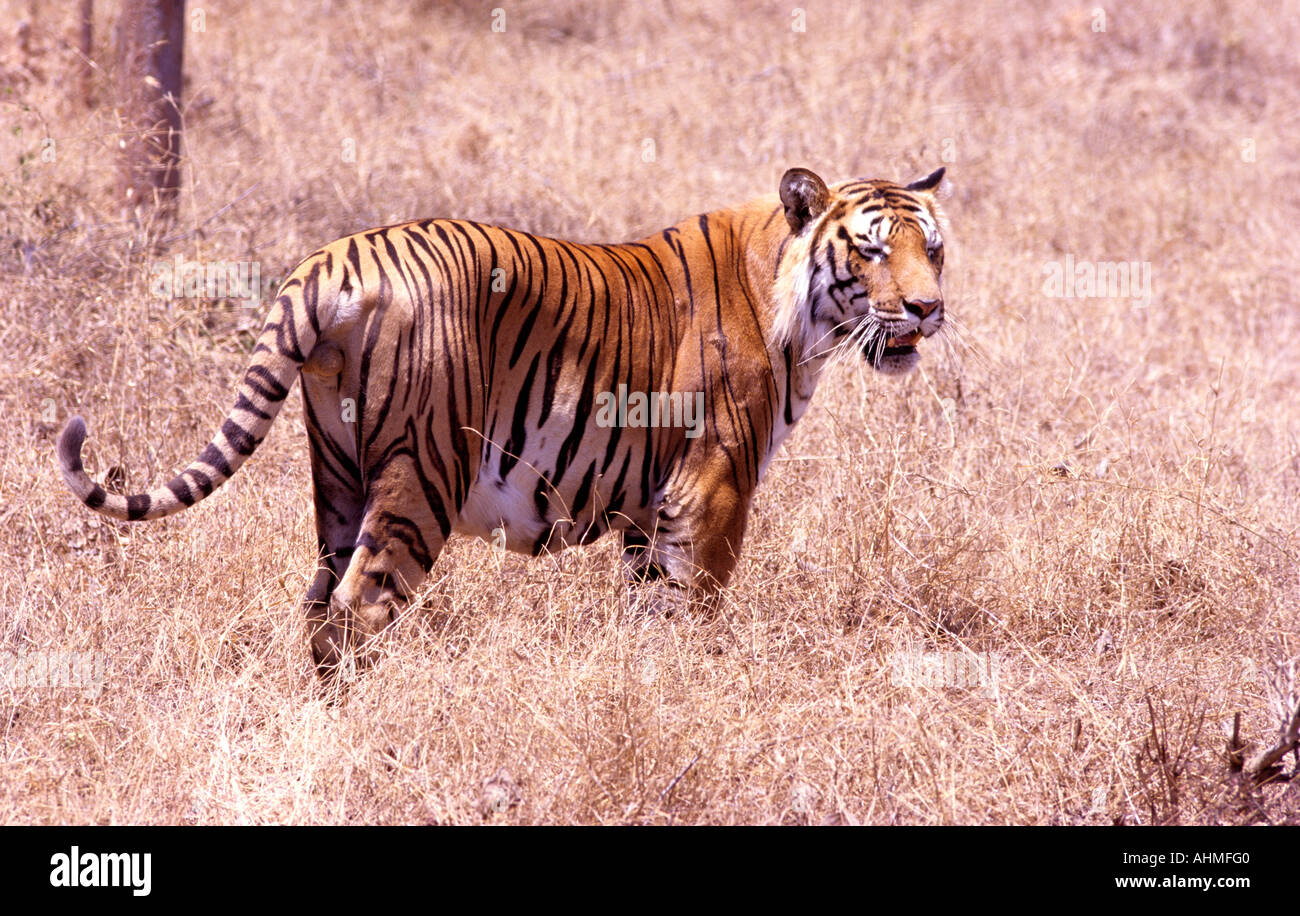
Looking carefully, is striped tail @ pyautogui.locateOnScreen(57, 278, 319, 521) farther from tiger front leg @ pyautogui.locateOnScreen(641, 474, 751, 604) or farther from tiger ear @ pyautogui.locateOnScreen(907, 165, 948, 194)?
tiger ear @ pyautogui.locateOnScreen(907, 165, 948, 194)

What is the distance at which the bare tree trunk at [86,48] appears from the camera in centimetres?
827

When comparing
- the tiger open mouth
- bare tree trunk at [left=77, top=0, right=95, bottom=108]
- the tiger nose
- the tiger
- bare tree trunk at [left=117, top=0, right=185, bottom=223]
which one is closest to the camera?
the tiger

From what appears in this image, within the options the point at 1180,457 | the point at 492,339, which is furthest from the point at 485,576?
the point at 1180,457

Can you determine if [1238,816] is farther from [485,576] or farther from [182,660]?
[182,660]

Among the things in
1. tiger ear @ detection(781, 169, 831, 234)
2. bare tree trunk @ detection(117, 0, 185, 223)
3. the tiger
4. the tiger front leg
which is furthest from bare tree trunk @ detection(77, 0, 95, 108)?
the tiger front leg

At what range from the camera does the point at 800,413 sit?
4.61 meters

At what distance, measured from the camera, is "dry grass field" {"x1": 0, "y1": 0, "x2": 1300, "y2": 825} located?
142 inches

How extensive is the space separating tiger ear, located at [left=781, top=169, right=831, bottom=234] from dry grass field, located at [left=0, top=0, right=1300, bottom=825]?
663mm

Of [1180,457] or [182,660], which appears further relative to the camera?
[1180,457]

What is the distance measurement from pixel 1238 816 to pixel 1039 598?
4.82 ft

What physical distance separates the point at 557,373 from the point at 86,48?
6.52 m

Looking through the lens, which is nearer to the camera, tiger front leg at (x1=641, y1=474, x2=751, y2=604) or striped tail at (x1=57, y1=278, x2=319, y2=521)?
striped tail at (x1=57, y1=278, x2=319, y2=521)
